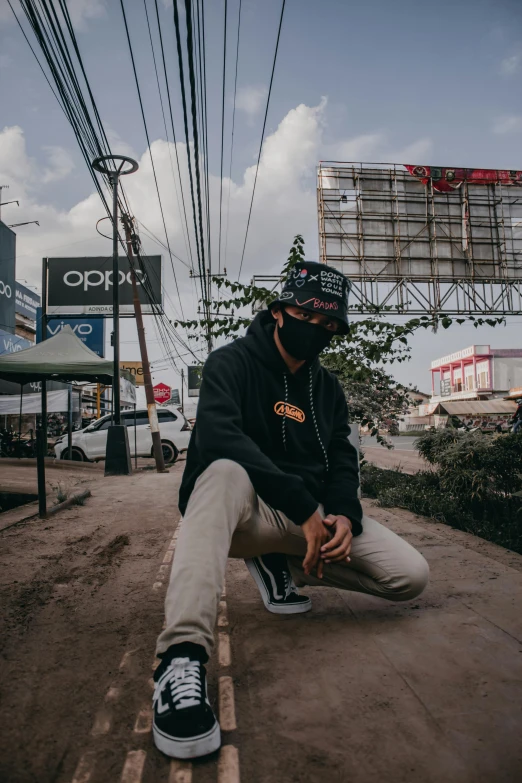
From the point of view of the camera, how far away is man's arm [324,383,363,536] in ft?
7.53

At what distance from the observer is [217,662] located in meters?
2.08

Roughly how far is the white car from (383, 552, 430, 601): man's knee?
1328 cm

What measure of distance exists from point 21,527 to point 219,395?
13.1 ft

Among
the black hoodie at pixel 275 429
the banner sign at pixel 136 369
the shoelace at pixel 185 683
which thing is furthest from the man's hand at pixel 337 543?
the banner sign at pixel 136 369

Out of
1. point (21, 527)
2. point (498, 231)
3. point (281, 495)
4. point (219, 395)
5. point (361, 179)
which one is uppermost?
point (361, 179)

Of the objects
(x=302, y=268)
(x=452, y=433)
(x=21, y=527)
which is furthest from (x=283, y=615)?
(x=452, y=433)

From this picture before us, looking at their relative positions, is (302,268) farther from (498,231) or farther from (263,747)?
(498,231)

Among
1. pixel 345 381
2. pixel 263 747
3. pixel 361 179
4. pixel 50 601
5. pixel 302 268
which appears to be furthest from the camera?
pixel 361 179

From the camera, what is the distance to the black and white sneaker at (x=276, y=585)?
2.56m

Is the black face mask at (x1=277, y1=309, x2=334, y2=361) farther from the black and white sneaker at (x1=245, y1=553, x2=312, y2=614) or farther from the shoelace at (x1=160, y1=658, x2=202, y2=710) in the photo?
the shoelace at (x1=160, y1=658, x2=202, y2=710)

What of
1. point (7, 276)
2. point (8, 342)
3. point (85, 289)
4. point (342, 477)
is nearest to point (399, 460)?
point (85, 289)

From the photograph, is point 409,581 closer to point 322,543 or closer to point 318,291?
point 322,543

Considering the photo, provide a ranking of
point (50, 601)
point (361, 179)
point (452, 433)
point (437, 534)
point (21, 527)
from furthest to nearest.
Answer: point (361, 179) → point (452, 433) → point (21, 527) → point (437, 534) → point (50, 601)

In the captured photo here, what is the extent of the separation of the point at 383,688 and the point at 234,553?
32.8 inches
